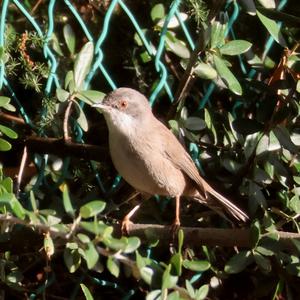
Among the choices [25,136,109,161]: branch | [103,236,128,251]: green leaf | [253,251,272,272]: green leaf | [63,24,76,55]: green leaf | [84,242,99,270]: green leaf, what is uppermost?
[63,24,76,55]: green leaf

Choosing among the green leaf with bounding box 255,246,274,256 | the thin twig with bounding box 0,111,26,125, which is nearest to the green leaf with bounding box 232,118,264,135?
the green leaf with bounding box 255,246,274,256

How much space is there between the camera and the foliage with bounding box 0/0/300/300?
3.55 m

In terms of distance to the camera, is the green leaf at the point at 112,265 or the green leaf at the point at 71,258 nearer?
the green leaf at the point at 112,265

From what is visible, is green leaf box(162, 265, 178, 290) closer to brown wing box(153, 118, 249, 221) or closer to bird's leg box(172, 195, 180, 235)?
bird's leg box(172, 195, 180, 235)

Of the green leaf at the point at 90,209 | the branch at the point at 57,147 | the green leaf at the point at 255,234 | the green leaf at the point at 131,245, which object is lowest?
the green leaf at the point at 255,234

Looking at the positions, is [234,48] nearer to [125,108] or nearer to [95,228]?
[125,108]

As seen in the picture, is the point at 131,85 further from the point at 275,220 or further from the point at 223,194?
the point at 275,220

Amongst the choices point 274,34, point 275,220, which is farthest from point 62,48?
point 275,220

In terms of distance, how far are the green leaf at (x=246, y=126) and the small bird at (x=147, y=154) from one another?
0.92 ft

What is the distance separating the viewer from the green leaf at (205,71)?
363 cm

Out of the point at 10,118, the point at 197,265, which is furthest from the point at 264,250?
the point at 10,118

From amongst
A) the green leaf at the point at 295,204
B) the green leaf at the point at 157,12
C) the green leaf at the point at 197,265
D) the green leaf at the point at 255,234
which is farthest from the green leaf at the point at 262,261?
the green leaf at the point at 157,12

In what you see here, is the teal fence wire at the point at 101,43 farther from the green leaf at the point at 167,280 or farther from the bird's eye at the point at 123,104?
the green leaf at the point at 167,280

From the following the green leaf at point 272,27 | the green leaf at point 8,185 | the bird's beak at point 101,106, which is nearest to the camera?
the green leaf at point 8,185
